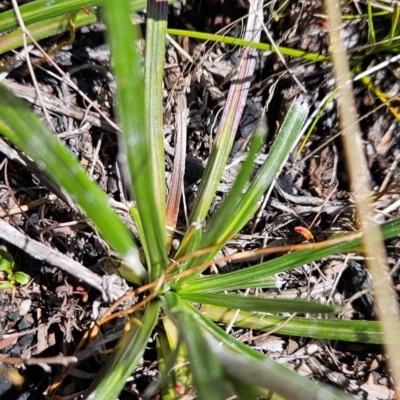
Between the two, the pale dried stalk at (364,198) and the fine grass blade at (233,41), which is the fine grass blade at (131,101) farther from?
the fine grass blade at (233,41)

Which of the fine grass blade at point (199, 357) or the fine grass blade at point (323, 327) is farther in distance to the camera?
the fine grass blade at point (323, 327)

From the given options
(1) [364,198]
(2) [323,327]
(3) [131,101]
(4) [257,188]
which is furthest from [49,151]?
(1) [364,198]

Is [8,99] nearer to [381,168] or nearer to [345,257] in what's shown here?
[345,257]

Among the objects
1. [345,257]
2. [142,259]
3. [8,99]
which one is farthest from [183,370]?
[8,99]

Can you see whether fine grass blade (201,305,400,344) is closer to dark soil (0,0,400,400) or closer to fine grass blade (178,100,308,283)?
dark soil (0,0,400,400)

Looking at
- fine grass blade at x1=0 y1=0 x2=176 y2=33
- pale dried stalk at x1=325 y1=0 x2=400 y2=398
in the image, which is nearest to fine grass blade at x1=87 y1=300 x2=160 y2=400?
pale dried stalk at x1=325 y1=0 x2=400 y2=398

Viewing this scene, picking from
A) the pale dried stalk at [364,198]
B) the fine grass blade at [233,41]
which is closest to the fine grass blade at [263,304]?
the pale dried stalk at [364,198]
